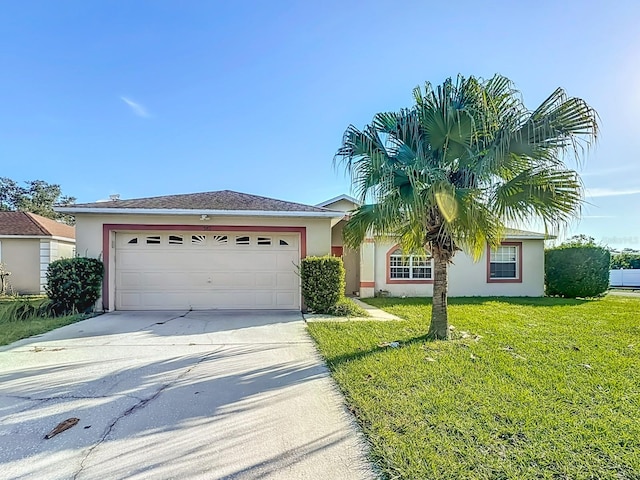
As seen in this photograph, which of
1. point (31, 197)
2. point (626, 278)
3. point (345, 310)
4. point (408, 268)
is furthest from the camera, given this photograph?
point (31, 197)

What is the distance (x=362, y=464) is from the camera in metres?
2.70

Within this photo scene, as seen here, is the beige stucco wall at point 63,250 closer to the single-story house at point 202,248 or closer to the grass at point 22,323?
the single-story house at point 202,248

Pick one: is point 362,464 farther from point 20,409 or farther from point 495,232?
point 495,232

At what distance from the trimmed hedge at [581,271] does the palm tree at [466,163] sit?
11.5 m

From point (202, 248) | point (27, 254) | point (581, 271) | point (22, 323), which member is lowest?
point (22, 323)

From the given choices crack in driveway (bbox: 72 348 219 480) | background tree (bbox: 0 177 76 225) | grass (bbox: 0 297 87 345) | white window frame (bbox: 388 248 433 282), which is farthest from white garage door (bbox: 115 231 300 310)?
background tree (bbox: 0 177 76 225)

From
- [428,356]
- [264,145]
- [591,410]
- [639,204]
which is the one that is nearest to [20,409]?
[428,356]

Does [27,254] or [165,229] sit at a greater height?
[165,229]

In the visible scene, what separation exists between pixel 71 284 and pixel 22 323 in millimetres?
1351

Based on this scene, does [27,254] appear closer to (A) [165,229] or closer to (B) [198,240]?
(A) [165,229]

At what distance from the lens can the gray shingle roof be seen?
10.1 metres

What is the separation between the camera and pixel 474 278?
15.4 m

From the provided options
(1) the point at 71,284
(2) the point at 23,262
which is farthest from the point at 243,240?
(2) the point at 23,262

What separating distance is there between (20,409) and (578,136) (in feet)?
27.5
